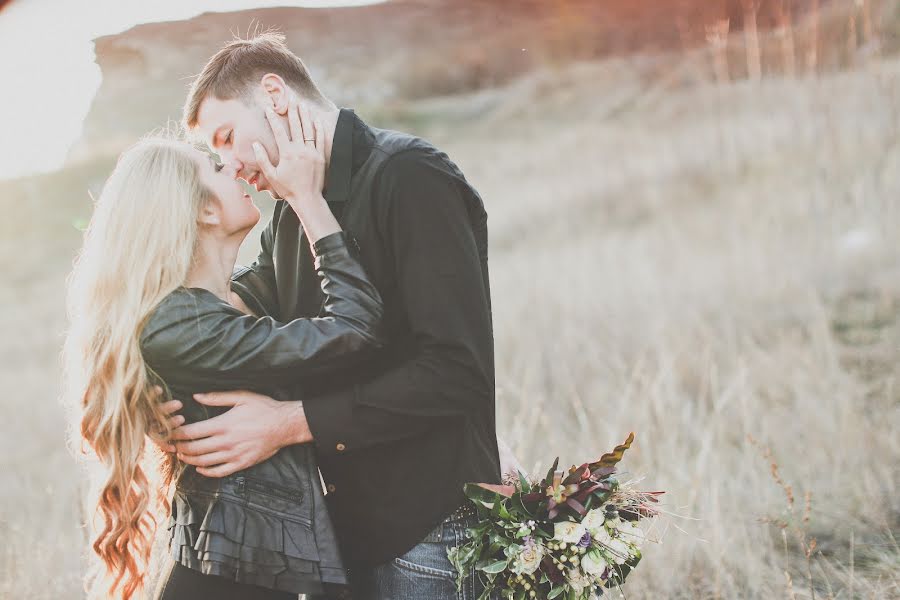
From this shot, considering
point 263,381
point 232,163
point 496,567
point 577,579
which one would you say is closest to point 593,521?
point 577,579

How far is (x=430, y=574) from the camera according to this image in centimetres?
195

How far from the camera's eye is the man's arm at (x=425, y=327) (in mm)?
1860

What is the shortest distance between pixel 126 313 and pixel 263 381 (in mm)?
415

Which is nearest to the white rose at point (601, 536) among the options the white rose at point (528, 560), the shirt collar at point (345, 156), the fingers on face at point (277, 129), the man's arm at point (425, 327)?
the white rose at point (528, 560)

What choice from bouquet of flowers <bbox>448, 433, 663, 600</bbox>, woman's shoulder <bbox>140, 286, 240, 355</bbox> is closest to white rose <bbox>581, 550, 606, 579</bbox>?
bouquet of flowers <bbox>448, 433, 663, 600</bbox>

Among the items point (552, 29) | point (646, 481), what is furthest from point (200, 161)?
point (552, 29)

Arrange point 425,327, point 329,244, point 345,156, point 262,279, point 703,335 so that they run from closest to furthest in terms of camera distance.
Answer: point 425,327, point 329,244, point 345,156, point 262,279, point 703,335

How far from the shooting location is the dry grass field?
3639 mm

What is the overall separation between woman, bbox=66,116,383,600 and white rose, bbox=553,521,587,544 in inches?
22.1

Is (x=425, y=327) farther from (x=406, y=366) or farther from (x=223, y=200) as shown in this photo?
(x=223, y=200)

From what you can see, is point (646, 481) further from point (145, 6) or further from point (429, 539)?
point (145, 6)

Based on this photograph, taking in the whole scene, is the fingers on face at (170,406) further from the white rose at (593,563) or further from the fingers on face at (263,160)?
the white rose at (593,563)

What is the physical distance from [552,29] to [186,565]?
48.7ft

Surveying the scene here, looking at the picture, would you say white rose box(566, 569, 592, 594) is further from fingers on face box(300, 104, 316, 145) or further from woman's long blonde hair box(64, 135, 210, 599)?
fingers on face box(300, 104, 316, 145)
